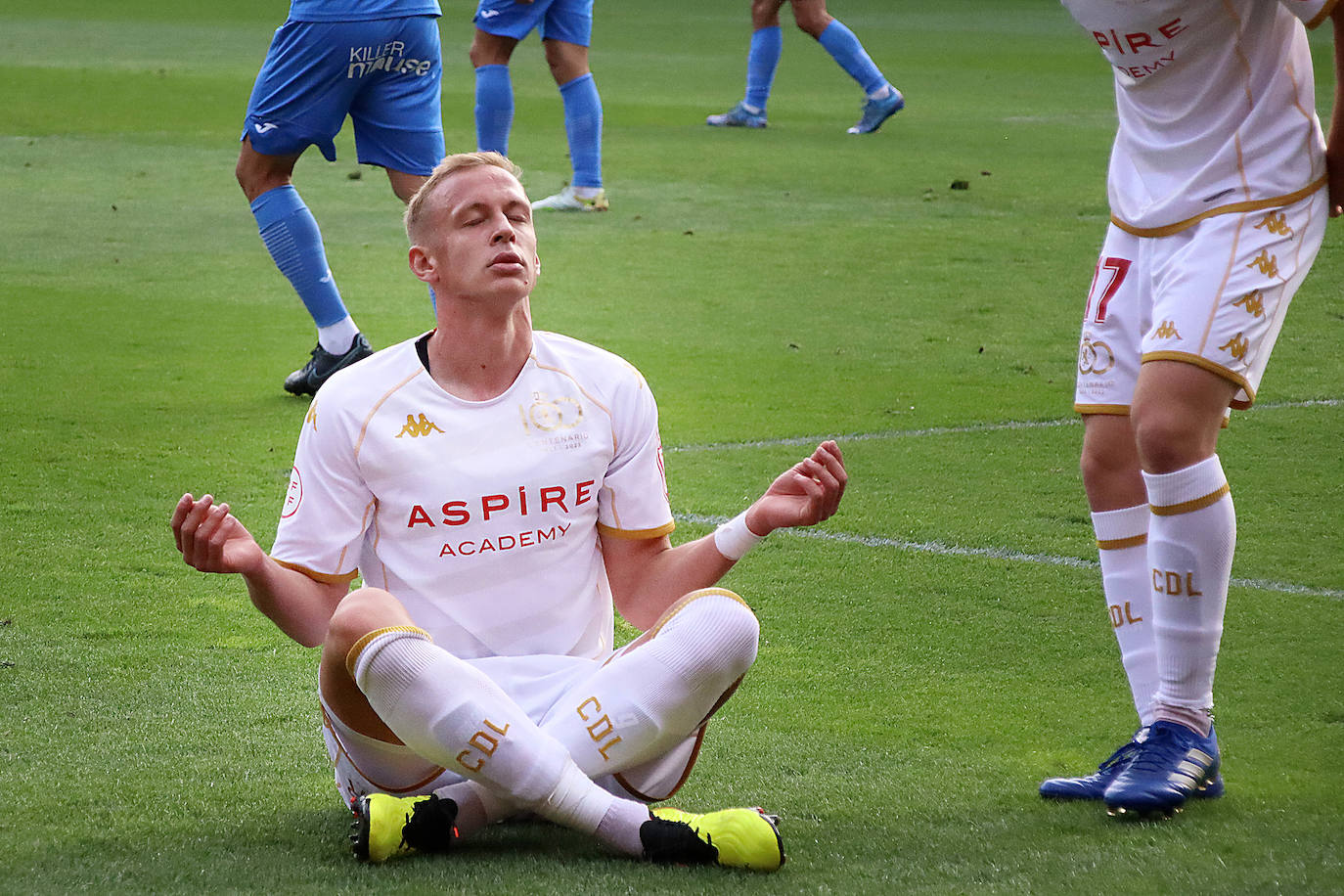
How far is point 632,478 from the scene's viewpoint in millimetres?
2869

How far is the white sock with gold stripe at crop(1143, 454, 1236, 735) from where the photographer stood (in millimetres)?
2824

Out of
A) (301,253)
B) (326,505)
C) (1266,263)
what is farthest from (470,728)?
(301,253)

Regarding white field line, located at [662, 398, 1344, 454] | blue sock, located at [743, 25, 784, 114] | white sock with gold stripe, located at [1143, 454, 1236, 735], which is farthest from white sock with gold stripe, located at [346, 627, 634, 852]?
blue sock, located at [743, 25, 784, 114]

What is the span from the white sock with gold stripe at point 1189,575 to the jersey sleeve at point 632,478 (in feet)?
2.57

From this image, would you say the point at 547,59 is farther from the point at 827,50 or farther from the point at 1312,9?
the point at 1312,9

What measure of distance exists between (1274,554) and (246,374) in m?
3.60

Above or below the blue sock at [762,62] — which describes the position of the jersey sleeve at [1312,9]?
above

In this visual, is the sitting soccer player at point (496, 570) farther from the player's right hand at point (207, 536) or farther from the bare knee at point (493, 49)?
the bare knee at point (493, 49)

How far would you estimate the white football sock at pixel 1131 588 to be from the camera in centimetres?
301

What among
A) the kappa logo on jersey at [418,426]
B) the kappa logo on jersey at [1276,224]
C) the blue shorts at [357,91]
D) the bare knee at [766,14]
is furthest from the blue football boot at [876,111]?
the kappa logo on jersey at [418,426]

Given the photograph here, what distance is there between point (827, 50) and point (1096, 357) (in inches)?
424

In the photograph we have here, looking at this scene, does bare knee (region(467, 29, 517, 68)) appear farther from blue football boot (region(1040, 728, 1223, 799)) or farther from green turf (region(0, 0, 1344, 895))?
blue football boot (region(1040, 728, 1223, 799))

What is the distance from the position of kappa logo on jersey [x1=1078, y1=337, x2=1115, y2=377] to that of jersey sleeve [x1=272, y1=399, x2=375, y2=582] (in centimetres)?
124

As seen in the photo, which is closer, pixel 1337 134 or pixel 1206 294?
pixel 1206 294
